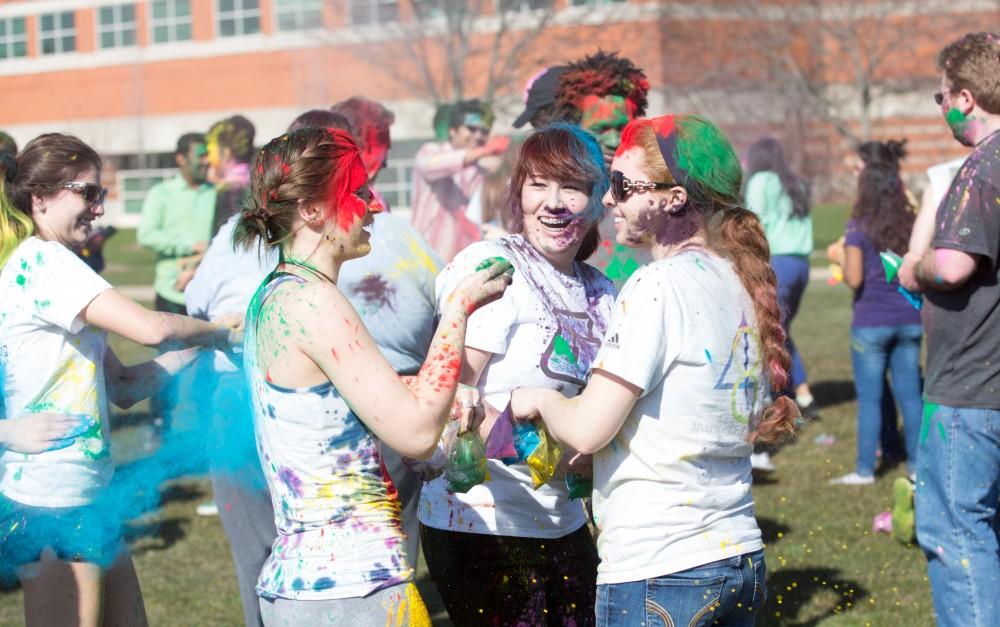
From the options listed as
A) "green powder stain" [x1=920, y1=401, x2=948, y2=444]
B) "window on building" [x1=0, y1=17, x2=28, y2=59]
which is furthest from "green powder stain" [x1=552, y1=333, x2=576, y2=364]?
"window on building" [x1=0, y1=17, x2=28, y2=59]

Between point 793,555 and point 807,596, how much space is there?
50 centimetres

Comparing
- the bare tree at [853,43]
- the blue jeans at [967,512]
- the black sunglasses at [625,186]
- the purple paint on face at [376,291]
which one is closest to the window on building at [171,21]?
the bare tree at [853,43]

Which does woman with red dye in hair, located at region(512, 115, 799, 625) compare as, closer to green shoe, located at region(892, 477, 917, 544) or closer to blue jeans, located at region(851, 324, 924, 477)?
green shoe, located at region(892, 477, 917, 544)

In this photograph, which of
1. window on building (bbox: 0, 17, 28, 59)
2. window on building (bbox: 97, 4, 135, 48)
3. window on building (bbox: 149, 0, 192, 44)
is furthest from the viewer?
window on building (bbox: 0, 17, 28, 59)

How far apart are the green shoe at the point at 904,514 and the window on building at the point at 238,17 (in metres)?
39.1

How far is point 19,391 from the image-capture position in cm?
337

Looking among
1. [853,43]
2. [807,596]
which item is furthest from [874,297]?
[853,43]

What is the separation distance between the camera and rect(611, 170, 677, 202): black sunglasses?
2.87 m

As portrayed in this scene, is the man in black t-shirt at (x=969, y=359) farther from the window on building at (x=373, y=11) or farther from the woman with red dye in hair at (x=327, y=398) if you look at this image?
the window on building at (x=373, y=11)

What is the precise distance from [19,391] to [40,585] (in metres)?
0.55

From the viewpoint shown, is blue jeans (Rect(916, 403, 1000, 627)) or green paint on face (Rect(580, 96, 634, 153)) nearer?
blue jeans (Rect(916, 403, 1000, 627))

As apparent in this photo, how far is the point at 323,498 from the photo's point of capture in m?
2.60

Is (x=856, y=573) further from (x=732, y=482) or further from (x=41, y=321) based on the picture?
(x=41, y=321)

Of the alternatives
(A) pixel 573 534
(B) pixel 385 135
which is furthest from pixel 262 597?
(B) pixel 385 135
